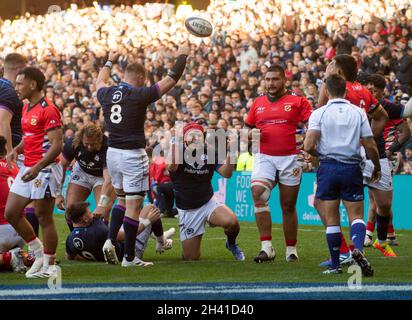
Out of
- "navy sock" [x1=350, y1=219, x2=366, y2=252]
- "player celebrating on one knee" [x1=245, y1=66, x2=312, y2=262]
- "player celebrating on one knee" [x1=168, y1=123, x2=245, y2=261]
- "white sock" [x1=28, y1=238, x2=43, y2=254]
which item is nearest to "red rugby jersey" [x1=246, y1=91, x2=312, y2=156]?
"player celebrating on one knee" [x1=245, y1=66, x2=312, y2=262]

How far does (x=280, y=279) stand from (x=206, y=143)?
10.8ft

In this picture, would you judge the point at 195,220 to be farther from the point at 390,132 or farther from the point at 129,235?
the point at 390,132

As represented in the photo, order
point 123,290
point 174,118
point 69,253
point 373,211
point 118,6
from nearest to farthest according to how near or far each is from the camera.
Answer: point 123,290 → point 69,253 → point 373,211 → point 174,118 → point 118,6

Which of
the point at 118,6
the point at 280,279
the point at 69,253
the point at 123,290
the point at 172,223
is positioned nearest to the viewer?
the point at 123,290

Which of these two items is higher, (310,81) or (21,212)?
(310,81)

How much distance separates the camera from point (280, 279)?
9.19 m

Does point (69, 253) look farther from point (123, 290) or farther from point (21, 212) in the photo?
point (123, 290)

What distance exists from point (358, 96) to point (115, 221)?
3.10 m

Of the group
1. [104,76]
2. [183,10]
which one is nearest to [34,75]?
[104,76]

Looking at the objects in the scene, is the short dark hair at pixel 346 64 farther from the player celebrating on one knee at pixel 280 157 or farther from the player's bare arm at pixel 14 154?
the player's bare arm at pixel 14 154

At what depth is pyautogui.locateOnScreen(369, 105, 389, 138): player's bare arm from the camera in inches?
442

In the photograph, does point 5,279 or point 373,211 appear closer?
point 5,279

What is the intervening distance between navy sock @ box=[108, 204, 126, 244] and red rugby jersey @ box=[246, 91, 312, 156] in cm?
188
